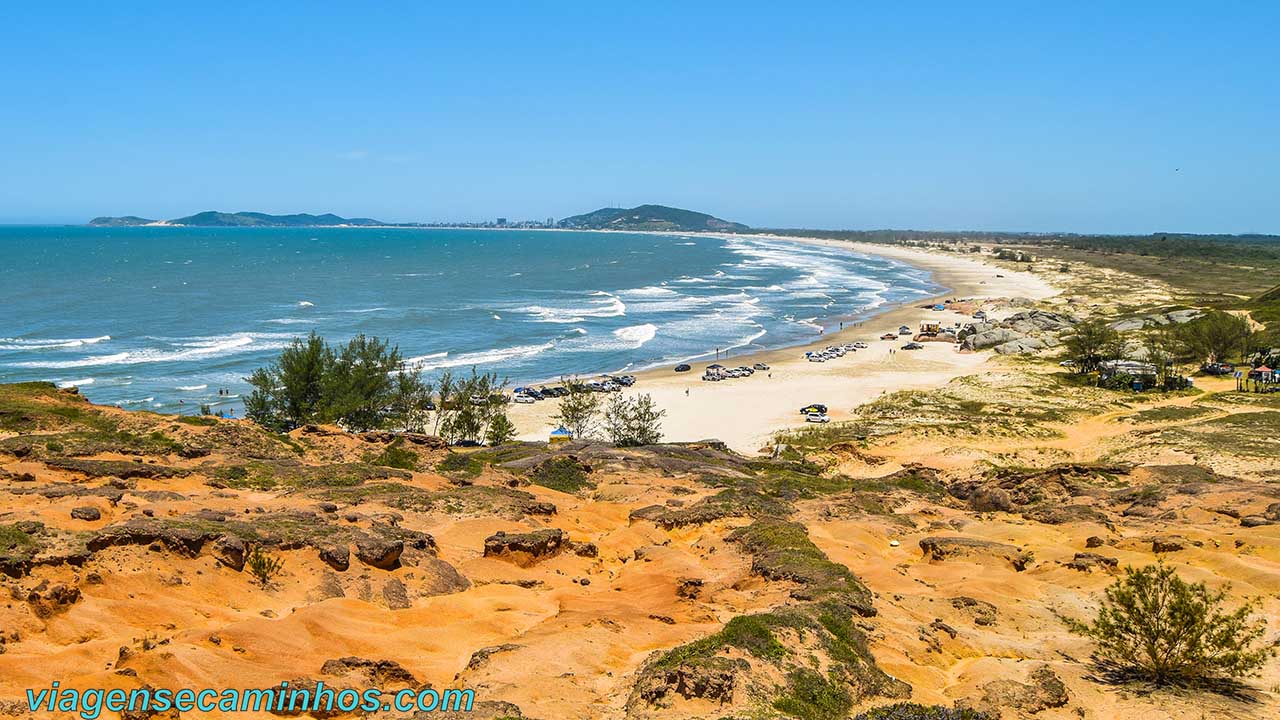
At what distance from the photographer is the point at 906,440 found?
156 feet

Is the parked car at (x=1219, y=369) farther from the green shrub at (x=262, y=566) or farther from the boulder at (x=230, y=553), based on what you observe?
the boulder at (x=230, y=553)

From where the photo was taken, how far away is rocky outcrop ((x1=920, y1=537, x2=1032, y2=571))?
71.7 feet

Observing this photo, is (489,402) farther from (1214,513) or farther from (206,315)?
(206,315)

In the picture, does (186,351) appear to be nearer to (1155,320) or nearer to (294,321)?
(294,321)

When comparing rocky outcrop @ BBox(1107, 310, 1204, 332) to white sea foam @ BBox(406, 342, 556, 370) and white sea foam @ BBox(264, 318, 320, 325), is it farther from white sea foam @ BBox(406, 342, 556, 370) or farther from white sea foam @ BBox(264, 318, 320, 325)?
white sea foam @ BBox(264, 318, 320, 325)

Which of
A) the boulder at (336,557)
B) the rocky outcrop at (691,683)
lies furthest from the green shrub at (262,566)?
the rocky outcrop at (691,683)

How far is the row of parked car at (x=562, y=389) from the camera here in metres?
65.9

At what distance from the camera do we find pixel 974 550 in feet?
72.9

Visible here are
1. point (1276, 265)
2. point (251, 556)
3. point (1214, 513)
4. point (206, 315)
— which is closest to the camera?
point (251, 556)

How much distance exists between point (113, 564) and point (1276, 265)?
247418 millimetres

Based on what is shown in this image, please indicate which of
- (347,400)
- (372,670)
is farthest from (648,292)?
(372,670)

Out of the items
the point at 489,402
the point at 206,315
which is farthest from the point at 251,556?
the point at 206,315

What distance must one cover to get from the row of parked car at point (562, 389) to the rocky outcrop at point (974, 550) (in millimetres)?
41566

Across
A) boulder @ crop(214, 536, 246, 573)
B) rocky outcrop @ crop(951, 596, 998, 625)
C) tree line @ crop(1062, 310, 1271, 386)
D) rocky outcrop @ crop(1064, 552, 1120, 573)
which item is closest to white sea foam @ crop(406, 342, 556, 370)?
tree line @ crop(1062, 310, 1271, 386)
